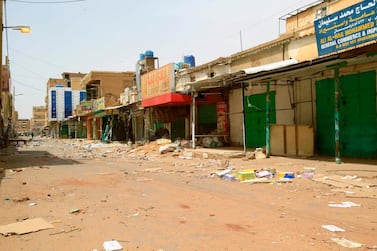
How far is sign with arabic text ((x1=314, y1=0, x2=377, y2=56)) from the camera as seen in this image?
35.6 ft

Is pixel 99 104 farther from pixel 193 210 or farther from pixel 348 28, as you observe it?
pixel 193 210

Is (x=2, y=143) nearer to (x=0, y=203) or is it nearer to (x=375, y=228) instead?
(x=0, y=203)

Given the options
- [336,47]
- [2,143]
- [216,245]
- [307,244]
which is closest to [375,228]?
[307,244]

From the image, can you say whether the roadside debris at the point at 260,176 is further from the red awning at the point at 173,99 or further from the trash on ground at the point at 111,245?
the red awning at the point at 173,99

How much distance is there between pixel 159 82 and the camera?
83.3ft

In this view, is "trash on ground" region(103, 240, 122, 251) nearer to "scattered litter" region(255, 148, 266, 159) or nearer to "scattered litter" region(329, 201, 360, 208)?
"scattered litter" region(329, 201, 360, 208)

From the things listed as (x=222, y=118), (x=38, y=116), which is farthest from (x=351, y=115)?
(x=38, y=116)

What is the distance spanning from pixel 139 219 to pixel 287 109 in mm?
12102

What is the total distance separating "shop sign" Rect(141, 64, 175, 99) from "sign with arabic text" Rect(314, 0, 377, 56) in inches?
478

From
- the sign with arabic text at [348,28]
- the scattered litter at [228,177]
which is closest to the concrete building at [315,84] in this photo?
the sign with arabic text at [348,28]

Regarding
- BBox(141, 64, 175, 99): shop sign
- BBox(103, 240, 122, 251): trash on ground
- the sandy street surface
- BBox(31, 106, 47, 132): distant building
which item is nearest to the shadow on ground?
the sandy street surface

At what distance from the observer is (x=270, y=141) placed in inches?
612

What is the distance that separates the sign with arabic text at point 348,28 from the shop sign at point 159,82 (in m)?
12.2

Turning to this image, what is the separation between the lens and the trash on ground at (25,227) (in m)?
5.32
